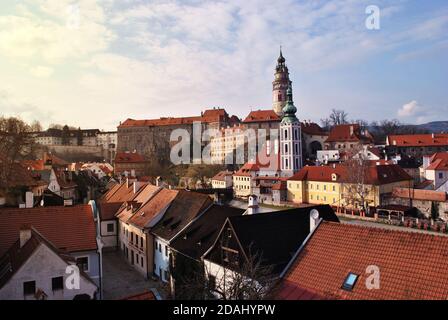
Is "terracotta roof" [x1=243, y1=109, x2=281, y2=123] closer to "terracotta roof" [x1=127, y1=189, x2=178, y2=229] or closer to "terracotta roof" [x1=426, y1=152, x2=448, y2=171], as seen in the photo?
"terracotta roof" [x1=426, y1=152, x2=448, y2=171]

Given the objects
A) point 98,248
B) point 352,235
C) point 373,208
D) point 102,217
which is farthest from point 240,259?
point 373,208

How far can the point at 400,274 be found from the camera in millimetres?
11906

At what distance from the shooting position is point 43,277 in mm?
15242

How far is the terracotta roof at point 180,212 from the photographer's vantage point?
24519 mm

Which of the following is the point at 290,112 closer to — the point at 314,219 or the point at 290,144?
the point at 290,144

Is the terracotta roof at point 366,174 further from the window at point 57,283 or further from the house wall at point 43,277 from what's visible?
the window at point 57,283

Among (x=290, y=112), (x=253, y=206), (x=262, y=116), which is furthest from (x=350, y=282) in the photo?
(x=262, y=116)

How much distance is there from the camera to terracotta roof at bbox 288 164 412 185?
50.4 m

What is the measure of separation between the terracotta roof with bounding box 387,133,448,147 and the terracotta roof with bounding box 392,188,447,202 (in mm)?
43834

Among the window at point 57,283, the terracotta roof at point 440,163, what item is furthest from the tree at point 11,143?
the terracotta roof at point 440,163

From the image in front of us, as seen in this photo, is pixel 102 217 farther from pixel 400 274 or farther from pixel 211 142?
pixel 211 142

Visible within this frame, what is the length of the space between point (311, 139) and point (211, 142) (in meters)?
34.9

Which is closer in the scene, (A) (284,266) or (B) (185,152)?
(A) (284,266)

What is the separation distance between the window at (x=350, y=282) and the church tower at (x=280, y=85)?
376ft
